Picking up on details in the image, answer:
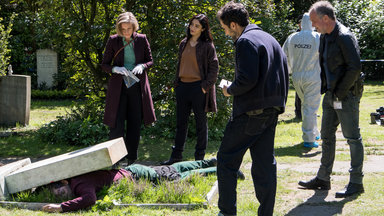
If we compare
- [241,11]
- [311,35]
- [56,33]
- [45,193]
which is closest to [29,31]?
[56,33]

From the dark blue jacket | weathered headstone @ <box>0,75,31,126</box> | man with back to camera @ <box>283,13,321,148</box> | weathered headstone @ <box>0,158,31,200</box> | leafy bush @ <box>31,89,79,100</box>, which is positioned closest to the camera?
the dark blue jacket

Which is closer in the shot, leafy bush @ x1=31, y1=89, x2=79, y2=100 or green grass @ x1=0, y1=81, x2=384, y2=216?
green grass @ x1=0, y1=81, x2=384, y2=216

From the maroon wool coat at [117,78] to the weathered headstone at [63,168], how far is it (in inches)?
51.8

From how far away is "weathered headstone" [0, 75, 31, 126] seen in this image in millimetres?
10016

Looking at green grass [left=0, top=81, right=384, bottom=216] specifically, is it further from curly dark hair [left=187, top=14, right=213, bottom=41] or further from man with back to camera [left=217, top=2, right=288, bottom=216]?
curly dark hair [left=187, top=14, right=213, bottom=41]

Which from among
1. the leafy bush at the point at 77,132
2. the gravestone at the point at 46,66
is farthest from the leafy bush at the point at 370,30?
the leafy bush at the point at 77,132

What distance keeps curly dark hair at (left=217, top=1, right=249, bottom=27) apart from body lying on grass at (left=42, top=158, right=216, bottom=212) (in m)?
2.00

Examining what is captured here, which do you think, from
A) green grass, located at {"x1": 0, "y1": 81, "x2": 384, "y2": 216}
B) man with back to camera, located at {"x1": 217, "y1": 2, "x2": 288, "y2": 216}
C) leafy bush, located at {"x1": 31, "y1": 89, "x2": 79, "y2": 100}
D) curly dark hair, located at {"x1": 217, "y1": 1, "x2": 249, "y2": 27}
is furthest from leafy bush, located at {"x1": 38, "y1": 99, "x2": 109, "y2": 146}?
leafy bush, located at {"x1": 31, "y1": 89, "x2": 79, "y2": 100}

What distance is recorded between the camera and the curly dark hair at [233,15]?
3914mm

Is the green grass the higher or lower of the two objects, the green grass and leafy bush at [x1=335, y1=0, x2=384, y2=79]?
the lower

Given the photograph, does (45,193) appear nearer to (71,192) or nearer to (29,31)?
(71,192)

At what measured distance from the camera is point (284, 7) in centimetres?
2405

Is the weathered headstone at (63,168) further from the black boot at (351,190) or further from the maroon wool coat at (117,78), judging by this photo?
the black boot at (351,190)

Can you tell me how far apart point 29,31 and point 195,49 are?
Answer: 47.2ft
